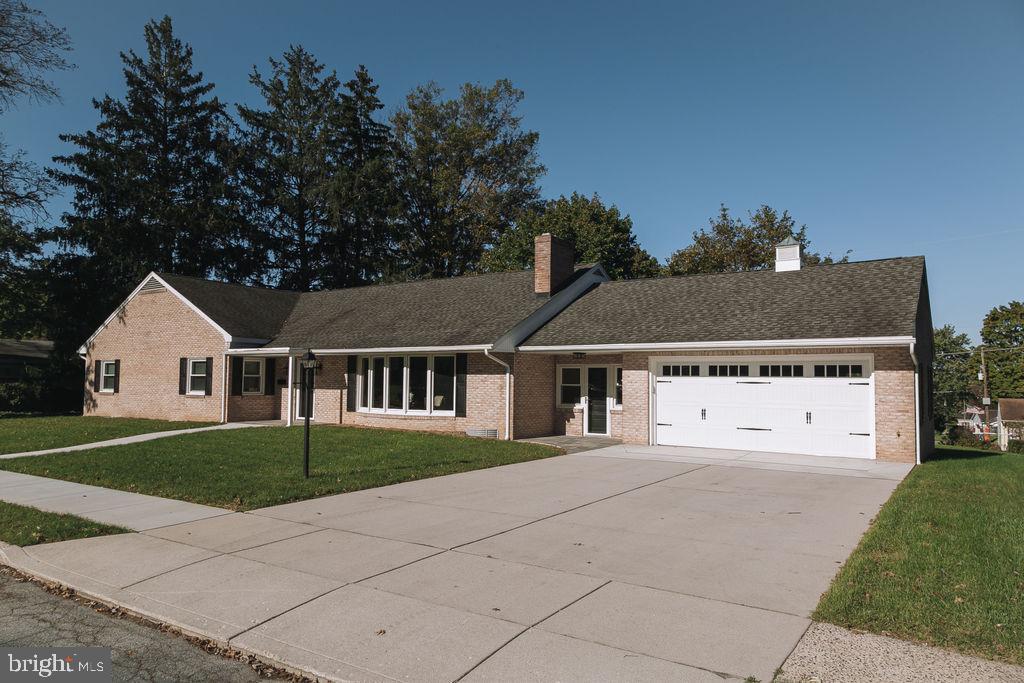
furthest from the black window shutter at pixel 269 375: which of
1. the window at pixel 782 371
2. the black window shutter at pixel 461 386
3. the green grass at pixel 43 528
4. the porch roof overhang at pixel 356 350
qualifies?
the window at pixel 782 371

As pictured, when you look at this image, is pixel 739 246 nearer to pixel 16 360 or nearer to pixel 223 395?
pixel 223 395

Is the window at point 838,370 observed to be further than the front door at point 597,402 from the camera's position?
No

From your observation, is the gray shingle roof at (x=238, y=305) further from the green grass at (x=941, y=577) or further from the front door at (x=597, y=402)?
the green grass at (x=941, y=577)

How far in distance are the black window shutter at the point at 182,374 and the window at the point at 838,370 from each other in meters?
20.4

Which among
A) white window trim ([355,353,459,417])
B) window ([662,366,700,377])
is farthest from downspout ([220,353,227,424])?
window ([662,366,700,377])

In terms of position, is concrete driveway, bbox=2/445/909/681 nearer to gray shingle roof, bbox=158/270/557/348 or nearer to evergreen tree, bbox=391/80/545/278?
gray shingle roof, bbox=158/270/557/348

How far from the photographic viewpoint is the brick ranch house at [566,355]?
1477 centimetres

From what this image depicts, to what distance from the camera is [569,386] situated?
1991 cm

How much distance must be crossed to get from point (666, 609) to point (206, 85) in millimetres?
45035

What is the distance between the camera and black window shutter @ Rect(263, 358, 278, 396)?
23781 mm

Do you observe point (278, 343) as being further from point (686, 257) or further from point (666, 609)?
point (686, 257)

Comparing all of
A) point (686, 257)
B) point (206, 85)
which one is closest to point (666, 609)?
point (686, 257)

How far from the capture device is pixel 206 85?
41281 mm

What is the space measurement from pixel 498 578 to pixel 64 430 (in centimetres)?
1879
